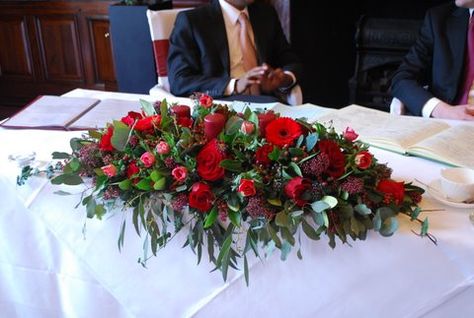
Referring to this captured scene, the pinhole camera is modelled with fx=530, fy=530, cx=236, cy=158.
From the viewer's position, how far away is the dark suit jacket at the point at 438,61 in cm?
199

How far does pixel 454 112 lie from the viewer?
1758mm

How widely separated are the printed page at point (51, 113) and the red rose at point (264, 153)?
0.73 metres

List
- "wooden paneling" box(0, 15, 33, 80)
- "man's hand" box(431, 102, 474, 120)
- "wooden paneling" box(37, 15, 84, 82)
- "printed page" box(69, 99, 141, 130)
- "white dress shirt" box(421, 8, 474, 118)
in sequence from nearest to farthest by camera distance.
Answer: "printed page" box(69, 99, 141, 130) < "man's hand" box(431, 102, 474, 120) < "white dress shirt" box(421, 8, 474, 118) < "wooden paneling" box(37, 15, 84, 82) < "wooden paneling" box(0, 15, 33, 80)

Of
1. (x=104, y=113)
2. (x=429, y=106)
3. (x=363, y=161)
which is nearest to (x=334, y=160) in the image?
(x=363, y=161)

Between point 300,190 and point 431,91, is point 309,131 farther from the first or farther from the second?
point 431,91

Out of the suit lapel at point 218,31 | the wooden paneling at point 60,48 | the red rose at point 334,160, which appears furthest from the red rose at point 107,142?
the wooden paneling at point 60,48

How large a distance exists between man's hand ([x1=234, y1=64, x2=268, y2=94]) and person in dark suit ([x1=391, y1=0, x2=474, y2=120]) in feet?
1.79

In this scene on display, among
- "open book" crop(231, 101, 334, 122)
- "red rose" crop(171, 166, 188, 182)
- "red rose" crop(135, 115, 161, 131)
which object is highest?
"red rose" crop(135, 115, 161, 131)

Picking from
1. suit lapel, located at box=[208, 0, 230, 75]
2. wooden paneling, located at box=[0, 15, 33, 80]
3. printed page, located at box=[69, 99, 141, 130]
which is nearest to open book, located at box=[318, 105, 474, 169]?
printed page, located at box=[69, 99, 141, 130]

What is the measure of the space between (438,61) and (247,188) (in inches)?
56.4

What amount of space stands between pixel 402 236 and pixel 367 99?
2681 millimetres

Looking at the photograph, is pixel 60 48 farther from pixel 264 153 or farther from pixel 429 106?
pixel 264 153

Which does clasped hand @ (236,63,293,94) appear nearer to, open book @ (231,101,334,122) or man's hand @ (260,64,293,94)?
man's hand @ (260,64,293,94)

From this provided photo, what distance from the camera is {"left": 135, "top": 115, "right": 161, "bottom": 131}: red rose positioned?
1067 millimetres
